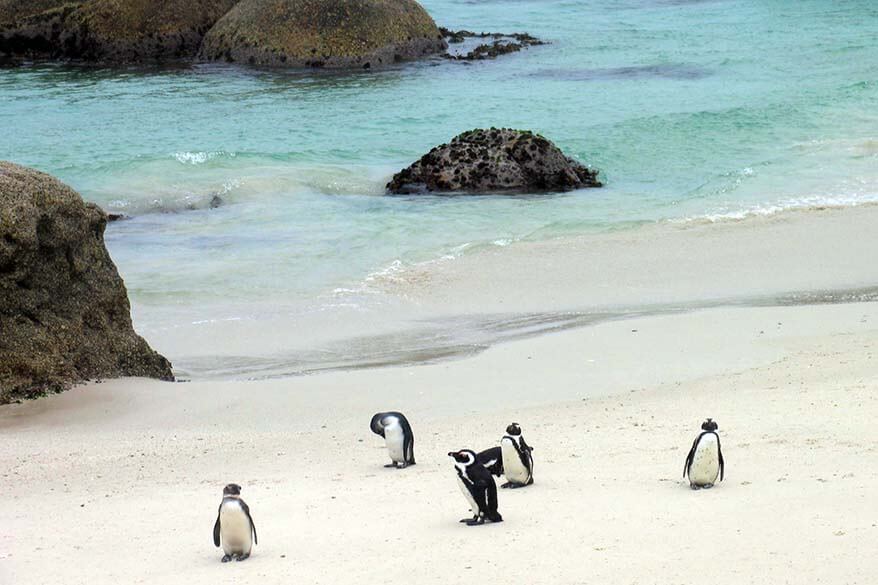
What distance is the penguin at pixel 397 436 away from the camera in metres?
7.18

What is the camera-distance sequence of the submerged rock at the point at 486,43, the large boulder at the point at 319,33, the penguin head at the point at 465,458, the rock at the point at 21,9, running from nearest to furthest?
the penguin head at the point at 465,458, the large boulder at the point at 319,33, the submerged rock at the point at 486,43, the rock at the point at 21,9

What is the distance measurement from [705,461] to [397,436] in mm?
1662

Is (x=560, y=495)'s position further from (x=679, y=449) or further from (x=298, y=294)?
(x=298, y=294)

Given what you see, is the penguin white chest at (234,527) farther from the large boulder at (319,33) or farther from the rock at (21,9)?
the rock at (21,9)

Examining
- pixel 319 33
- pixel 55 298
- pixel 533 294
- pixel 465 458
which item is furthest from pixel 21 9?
pixel 465 458

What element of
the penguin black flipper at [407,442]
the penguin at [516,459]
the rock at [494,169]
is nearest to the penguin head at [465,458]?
the penguin at [516,459]

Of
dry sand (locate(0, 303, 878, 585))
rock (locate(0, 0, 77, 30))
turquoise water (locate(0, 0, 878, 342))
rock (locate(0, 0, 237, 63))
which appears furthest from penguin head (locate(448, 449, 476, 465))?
rock (locate(0, 0, 77, 30))

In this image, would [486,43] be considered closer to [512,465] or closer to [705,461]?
[512,465]

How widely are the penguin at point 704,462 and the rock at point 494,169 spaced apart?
10.5 metres

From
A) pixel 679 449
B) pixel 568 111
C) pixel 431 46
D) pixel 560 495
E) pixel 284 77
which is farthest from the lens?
pixel 431 46

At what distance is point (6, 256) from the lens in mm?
8789

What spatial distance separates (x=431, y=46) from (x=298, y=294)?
50.8ft

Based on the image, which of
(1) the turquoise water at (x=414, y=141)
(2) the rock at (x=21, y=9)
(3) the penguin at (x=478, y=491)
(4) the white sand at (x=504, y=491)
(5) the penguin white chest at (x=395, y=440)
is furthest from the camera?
(2) the rock at (x=21, y=9)

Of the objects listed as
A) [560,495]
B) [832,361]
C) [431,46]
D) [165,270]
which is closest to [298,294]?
[165,270]
